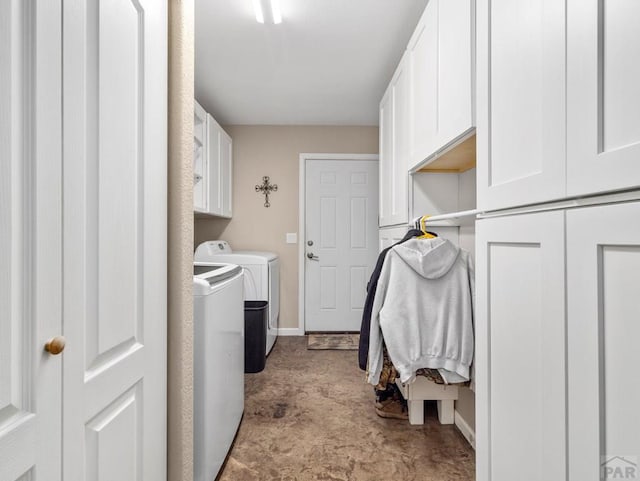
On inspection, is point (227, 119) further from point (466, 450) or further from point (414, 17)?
point (466, 450)

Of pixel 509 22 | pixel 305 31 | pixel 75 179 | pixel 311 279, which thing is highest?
Result: pixel 305 31

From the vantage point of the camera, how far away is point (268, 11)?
2043 millimetres

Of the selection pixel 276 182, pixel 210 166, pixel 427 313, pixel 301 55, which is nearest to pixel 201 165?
pixel 210 166

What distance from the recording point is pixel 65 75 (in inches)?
25.9

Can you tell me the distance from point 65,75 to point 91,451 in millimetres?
743

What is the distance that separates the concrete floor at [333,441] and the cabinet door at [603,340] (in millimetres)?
1242

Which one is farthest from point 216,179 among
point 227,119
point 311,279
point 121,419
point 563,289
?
point 563,289

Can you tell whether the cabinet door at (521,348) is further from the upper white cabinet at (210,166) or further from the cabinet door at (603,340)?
the upper white cabinet at (210,166)

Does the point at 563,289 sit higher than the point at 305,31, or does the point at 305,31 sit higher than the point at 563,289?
the point at 305,31

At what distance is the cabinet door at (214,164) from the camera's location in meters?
3.31

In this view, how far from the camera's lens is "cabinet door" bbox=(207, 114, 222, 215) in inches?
130

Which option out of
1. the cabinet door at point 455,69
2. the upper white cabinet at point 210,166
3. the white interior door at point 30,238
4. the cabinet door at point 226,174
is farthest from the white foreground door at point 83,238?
the cabinet door at point 226,174

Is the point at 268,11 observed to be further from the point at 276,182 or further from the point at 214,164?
the point at 276,182

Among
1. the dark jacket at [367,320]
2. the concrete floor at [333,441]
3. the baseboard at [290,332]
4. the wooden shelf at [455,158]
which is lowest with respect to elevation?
the concrete floor at [333,441]
